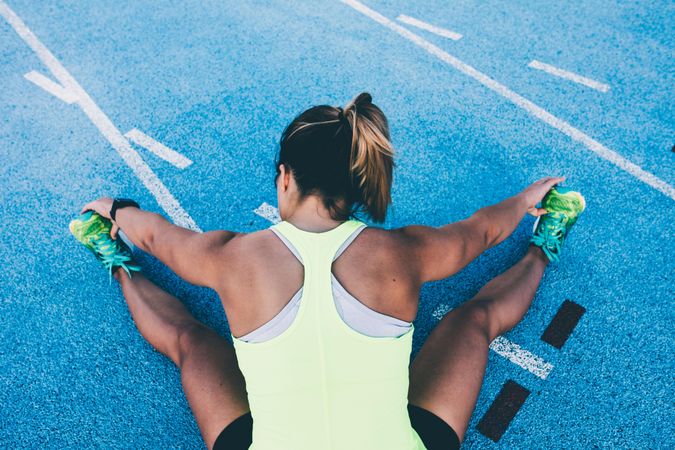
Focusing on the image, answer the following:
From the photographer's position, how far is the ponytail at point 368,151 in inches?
62.6

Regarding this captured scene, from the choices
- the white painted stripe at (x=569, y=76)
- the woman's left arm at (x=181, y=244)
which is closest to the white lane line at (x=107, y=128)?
the woman's left arm at (x=181, y=244)

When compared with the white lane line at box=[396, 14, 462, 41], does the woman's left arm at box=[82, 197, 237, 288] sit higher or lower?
lower

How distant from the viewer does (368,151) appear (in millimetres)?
1601

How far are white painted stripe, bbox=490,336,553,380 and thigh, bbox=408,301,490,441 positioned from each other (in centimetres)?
42

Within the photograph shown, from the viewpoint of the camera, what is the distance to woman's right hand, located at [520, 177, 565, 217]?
2.72 meters

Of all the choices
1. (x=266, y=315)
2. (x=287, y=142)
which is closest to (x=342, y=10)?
(x=287, y=142)

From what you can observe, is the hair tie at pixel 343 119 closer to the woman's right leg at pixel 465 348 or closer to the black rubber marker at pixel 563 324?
the woman's right leg at pixel 465 348

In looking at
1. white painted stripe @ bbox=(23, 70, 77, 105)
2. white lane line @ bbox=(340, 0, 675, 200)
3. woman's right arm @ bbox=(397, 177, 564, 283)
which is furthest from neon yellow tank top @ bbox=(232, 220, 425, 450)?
white painted stripe @ bbox=(23, 70, 77, 105)

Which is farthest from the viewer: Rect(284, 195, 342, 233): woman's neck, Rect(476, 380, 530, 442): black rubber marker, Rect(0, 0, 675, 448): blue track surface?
Rect(0, 0, 675, 448): blue track surface

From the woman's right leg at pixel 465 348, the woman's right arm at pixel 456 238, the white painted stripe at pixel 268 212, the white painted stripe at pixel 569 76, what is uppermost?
the white painted stripe at pixel 569 76

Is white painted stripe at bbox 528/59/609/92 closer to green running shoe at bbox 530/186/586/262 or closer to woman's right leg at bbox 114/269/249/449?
green running shoe at bbox 530/186/586/262

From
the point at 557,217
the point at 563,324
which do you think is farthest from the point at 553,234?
the point at 563,324

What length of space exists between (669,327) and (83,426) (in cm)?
335

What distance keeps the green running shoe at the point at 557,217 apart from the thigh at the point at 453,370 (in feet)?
2.83
